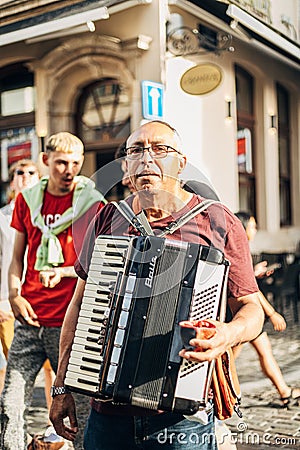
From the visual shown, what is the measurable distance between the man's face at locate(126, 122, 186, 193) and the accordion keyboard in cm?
24

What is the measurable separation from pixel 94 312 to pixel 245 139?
1075 centimetres

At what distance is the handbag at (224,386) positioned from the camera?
2355mm

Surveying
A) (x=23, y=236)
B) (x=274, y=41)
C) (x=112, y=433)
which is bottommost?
(x=112, y=433)

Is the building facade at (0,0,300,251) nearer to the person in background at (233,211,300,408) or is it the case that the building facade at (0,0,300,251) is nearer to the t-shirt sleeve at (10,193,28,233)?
the person in background at (233,211,300,408)

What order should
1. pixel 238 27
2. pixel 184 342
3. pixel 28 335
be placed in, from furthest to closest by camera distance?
1. pixel 238 27
2. pixel 28 335
3. pixel 184 342

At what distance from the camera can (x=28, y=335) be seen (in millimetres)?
3865

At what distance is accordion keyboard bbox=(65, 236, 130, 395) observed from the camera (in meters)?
2.36

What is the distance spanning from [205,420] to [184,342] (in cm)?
38

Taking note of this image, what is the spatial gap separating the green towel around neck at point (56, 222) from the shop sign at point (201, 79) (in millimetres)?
4029

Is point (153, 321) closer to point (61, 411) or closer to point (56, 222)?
point (61, 411)

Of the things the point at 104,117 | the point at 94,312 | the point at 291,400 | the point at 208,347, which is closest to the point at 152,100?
the point at 104,117

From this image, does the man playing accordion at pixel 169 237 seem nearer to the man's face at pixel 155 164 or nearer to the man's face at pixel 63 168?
the man's face at pixel 155 164

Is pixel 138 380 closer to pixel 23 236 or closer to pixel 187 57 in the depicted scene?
pixel 23 236

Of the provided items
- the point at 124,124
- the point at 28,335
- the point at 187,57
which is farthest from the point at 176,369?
the point at 124,124
